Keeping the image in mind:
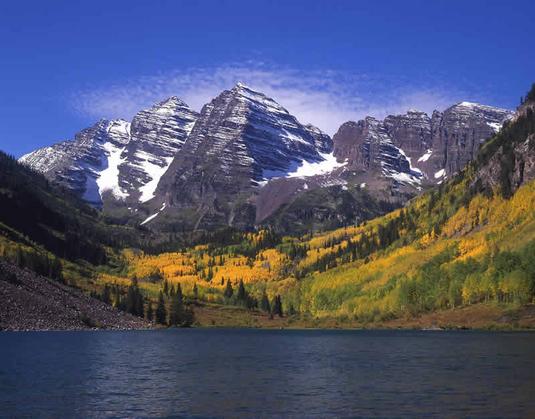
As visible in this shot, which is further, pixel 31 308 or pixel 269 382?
pixel 31 308

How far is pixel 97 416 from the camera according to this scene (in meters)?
53.5

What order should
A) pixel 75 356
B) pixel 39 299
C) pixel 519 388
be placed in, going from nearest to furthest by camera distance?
pixel 519 388
pixel 75 356
pixel 39 299

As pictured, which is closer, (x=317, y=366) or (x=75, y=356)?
(x=317, y=366)

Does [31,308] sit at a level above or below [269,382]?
above

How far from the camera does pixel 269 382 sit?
74188 millimetres

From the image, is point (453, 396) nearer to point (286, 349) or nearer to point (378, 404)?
point (378, 404)

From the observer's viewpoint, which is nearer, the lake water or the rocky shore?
the lake water

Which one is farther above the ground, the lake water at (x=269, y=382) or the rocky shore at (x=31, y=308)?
the rocky shore at (x=31, y=308)

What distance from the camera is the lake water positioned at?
56.2m

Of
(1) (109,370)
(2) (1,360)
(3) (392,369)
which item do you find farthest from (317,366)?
(2) (1,360)

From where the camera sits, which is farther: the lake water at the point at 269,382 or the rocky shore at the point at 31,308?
the rocky shore at the point at 31,308

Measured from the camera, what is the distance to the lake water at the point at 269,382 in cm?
5616

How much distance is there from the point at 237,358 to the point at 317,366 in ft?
59.7

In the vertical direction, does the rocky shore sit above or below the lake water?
above
